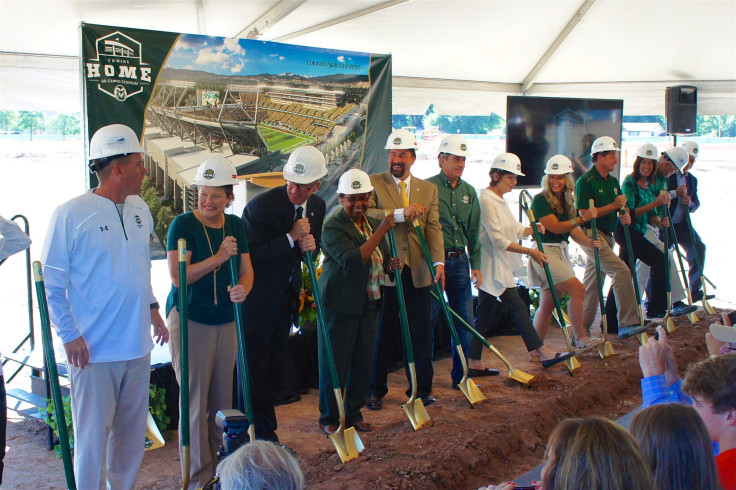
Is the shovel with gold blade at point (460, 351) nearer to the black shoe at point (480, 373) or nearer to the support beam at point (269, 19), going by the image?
the black shoe at point (480, 373)

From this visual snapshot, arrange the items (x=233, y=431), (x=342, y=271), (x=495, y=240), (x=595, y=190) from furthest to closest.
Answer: (x=595, y=190) → (x=495, y=240) → (x=342, y=271) → (x=233, y=431)

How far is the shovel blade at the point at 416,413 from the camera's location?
4.72 meters

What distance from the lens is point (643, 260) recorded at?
7.55 metres

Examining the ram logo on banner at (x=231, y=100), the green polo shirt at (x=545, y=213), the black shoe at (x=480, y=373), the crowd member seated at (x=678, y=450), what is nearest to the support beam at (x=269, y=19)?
the ram logo on banner at (x=231, y=100)

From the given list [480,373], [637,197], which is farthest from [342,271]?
[637,197]

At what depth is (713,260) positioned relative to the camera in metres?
12.2

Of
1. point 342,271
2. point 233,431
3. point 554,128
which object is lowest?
point 233,431

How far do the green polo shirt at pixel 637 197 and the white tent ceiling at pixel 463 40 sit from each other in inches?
66.9

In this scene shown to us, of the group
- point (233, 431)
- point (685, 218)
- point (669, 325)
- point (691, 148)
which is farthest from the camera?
point (691, 148)

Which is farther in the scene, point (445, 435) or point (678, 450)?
point (445, 435)

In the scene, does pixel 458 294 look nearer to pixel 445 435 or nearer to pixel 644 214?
pixel 445 435

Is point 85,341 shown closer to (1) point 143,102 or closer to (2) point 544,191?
(1) point 143,102

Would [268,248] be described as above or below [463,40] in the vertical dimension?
below

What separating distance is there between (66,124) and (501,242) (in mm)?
13869
